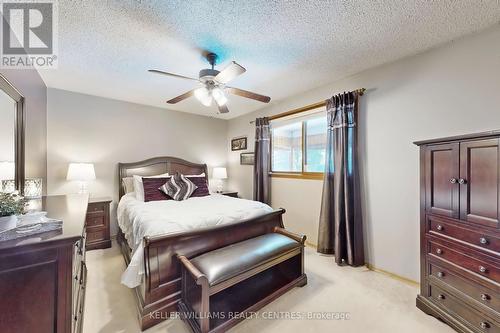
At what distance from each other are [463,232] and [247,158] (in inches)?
133

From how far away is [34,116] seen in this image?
2.50 m

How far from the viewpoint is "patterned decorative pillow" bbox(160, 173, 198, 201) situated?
326 centimetres

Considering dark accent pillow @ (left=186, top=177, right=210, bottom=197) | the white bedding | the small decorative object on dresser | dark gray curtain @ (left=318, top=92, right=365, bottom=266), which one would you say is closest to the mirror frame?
the white bedding

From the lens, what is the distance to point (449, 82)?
2.01 metres

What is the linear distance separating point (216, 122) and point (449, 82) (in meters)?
3.98

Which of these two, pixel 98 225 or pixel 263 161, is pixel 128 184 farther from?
pixel 263 161

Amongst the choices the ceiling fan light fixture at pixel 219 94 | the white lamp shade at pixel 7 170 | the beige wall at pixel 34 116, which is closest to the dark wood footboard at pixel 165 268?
the white lamp shade at pixel 7 170

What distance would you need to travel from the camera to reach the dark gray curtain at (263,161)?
392 cm

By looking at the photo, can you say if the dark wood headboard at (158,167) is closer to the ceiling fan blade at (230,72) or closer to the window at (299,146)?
the window at (299,146)

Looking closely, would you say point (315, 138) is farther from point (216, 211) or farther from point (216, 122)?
point (216, 122)

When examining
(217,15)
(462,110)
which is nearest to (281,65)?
(217,15)

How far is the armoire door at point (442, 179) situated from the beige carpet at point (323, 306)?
91cm

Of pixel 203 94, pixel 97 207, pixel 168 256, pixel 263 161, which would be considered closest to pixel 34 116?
pixel 97 207

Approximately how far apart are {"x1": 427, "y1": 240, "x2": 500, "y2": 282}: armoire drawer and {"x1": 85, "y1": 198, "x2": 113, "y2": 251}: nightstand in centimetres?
395
